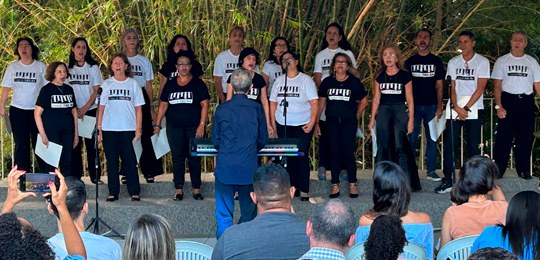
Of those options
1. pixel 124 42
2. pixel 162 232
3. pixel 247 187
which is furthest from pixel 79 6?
pixel 162 232

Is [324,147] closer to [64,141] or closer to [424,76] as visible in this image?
[424,76]

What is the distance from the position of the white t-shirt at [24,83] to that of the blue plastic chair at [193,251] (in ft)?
12.4

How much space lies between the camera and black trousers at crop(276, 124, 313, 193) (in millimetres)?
7961

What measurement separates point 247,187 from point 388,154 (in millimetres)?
1849

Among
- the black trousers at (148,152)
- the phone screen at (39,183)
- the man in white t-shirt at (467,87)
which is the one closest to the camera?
the phone screen at (39,183)

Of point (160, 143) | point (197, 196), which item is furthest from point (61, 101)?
point (197, 196)

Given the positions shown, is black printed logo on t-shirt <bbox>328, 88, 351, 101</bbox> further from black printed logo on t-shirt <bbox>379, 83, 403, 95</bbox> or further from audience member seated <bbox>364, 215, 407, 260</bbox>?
audience member seated <bbox>364, 215, 407, 260</bbox>

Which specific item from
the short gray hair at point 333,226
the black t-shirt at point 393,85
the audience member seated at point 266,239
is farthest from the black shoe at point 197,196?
the short gray hair at point 333,226

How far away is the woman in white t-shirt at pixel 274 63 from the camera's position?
8.28m

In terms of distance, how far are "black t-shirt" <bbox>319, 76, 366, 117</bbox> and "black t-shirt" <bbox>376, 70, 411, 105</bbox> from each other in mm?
184

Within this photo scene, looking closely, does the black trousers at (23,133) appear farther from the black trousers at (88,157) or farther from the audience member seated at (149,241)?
the audience member seated at (149,241)

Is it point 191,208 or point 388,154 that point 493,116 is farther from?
point 191,208

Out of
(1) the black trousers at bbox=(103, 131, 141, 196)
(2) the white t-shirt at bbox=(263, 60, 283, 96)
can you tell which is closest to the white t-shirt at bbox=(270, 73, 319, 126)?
(2) the white t-shirt at bbox=(263, 60, 283, 96)

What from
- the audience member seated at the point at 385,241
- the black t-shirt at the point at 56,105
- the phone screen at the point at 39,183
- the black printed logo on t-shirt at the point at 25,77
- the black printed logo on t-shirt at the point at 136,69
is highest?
the black printed logo on t-shirt at the point at 136,69
